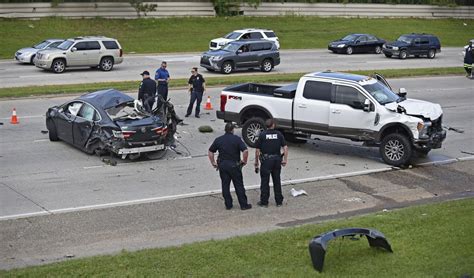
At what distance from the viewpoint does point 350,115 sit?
19281 mm

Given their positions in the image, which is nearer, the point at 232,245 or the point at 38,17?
the point at 232,245

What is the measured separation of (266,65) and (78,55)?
8.69 metres

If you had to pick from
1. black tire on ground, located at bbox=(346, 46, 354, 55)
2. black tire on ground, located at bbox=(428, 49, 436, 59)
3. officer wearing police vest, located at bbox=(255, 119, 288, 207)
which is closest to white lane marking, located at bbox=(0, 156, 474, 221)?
officer wearing police vest, located at bbox=(255, 119, 288, 207)

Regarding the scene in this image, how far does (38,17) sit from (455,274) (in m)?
45.3

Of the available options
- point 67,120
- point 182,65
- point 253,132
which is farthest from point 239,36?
point 67,120

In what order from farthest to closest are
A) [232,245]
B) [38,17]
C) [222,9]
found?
[222,9]
[38,17]
[232,245]

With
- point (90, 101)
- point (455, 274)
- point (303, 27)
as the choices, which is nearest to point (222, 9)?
point (303, 27)

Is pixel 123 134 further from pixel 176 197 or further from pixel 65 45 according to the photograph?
pixel 65 45

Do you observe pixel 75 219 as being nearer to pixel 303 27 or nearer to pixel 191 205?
pixel 191 205

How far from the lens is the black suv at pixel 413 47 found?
46562 mm

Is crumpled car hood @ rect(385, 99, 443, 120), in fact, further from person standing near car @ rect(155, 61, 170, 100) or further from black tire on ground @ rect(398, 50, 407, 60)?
black tire on ground @ rect(398, 50, 407, 60)

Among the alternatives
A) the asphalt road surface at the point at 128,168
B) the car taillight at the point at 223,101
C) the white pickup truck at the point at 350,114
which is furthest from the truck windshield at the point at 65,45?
the white pickup truck at the point at 350,114

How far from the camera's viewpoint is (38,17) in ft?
169

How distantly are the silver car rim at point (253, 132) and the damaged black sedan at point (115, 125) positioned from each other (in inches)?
84.6
